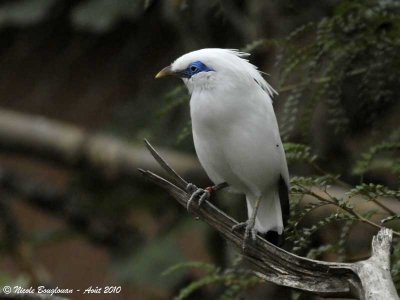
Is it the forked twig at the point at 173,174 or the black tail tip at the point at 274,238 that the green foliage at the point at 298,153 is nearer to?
the black tail tip at the point at 274,238

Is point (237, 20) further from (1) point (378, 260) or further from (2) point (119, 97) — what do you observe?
(1) point (378, 260)

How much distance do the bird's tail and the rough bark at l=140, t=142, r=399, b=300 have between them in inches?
15.9

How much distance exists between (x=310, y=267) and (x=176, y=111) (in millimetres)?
2912

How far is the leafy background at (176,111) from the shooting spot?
354 cm

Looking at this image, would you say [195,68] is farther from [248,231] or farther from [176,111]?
[176,111]

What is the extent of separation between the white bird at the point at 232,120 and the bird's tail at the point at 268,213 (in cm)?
13

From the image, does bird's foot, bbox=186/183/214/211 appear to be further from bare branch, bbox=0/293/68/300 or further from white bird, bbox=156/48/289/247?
bare branch, bbox=0/293/68/300

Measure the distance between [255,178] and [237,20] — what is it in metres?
2.00

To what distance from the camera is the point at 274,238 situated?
3.34m

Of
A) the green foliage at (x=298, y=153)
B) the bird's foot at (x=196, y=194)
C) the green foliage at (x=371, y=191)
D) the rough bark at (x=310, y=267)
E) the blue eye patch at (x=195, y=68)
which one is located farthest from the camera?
the green foliage at (x=298, y=153)

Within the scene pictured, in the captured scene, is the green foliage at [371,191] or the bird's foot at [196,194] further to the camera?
the bird's foot at [196,194]

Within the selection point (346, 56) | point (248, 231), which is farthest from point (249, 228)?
point (346, 56)

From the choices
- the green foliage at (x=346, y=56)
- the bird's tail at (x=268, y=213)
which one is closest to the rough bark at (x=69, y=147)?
the green foliage at (x=346, y=56)

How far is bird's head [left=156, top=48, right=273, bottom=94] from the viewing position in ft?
9.87
